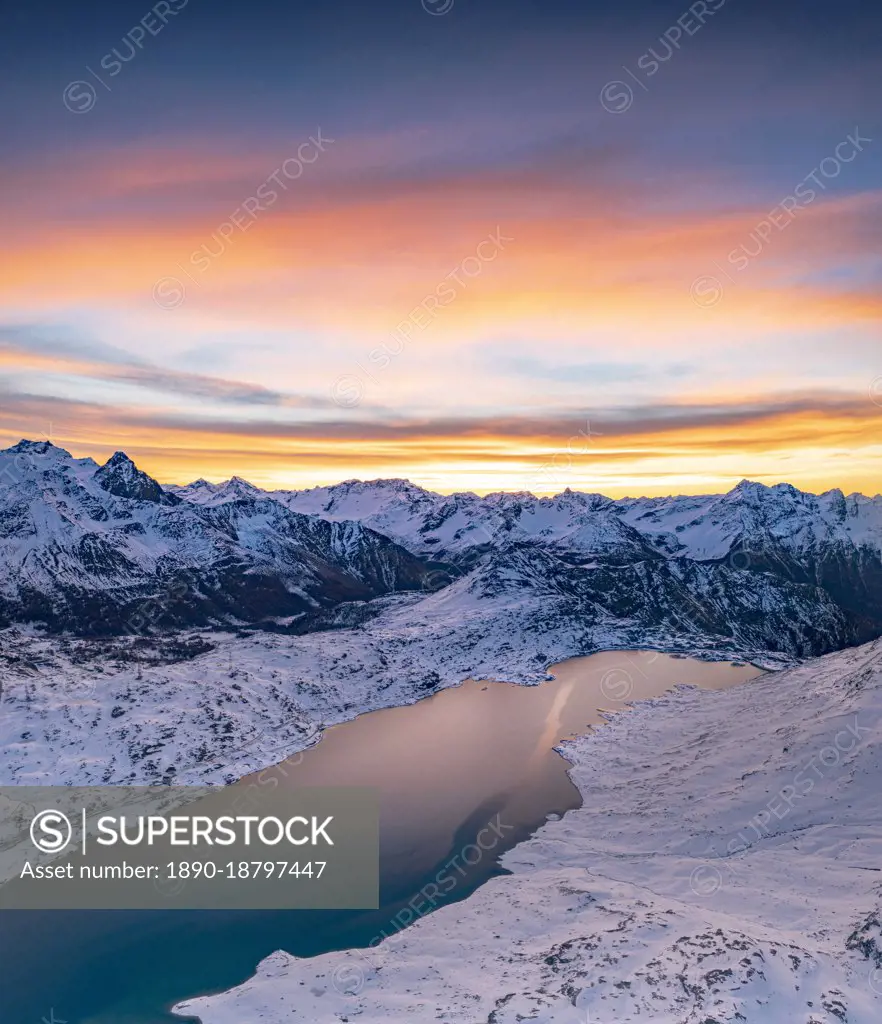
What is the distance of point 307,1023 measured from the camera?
171 ft

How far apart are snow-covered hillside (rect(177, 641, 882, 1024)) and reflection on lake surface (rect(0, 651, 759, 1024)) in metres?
3.66

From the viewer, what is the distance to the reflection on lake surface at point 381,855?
59188mm

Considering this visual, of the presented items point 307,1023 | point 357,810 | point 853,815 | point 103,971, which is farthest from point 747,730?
point 103,971

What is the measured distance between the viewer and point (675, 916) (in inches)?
2343

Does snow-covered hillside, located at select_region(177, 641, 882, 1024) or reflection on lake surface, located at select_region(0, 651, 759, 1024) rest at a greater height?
snow-covered hillside, located at select_region(177, 641, 882, 1024)

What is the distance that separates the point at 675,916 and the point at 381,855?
36.9 m

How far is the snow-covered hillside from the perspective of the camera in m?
50.8

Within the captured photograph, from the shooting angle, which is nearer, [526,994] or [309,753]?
[526,994]

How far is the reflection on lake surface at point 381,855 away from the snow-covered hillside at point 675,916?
366 centimetres

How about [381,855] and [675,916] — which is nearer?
[675,916]

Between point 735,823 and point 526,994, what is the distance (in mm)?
44400

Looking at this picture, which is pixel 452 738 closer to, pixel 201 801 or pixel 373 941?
pixel 201 801

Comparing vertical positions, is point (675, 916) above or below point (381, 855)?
above

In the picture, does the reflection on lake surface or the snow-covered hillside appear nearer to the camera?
the snow-covered hillside
